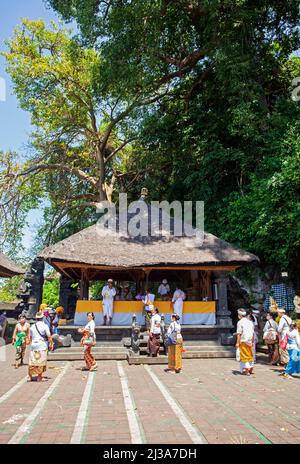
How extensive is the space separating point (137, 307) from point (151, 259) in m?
1.97

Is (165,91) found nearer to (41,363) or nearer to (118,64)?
(118,64)

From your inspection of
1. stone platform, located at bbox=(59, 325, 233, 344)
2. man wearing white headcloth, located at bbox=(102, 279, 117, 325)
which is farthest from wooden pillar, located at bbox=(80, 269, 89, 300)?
stone platform, located at bbox=(59, 325, 233, 344)

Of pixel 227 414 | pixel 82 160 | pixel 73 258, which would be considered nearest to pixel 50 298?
pixel 82 160

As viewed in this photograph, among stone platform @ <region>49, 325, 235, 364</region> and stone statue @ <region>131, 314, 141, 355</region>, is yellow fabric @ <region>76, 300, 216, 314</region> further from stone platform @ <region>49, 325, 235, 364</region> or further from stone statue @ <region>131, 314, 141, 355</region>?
stone statue @ <region>131, 314, 141, 355</region>

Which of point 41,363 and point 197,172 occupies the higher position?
point 197,172

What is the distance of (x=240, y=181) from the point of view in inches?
805

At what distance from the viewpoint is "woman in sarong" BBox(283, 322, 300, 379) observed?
9445 millimetres

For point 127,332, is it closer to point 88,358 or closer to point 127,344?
point 127,344

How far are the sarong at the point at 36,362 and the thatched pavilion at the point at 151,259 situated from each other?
4.92 meters

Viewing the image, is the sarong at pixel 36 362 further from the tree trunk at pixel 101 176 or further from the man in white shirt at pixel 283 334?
the tree trunk at pixel 101 176

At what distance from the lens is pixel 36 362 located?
919 cm

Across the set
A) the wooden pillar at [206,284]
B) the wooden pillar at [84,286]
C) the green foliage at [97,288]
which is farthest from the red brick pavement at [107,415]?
the green foliage at [97,288]

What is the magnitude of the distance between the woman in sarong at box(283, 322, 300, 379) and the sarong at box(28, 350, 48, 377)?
6.22 meters
